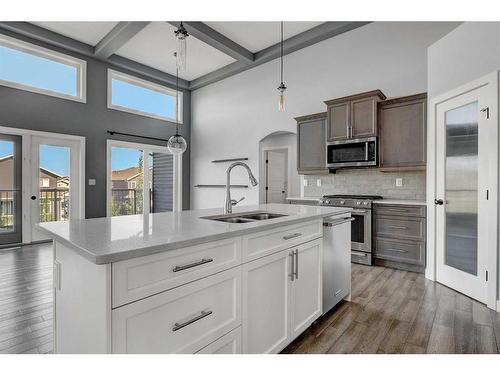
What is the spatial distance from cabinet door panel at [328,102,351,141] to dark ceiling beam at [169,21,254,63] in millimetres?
2198

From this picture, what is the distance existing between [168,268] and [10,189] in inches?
200

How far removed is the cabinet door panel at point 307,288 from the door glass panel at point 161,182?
5.34m

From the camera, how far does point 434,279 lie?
3.11 m

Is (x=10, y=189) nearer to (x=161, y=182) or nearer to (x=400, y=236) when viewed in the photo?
(x=161, y=182)

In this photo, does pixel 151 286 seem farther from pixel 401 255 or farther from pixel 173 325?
pixel 401 255

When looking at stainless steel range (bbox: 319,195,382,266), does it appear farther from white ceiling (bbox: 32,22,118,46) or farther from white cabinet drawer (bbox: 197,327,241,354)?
white ceiling (bbox: 32,22,118,46)

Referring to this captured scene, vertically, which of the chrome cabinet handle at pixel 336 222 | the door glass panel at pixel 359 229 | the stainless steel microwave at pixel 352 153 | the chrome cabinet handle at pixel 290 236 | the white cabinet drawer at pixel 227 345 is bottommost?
the white cabinet drawer at pixel 227 345

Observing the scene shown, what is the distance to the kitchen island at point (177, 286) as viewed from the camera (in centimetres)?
98

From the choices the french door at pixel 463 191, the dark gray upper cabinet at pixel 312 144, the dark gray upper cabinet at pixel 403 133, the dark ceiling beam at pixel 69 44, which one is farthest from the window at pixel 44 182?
the french door at pixel 463 191

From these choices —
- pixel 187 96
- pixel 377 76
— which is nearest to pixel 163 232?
pixel 377 76

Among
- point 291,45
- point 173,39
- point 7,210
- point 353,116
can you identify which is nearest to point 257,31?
point 291,45

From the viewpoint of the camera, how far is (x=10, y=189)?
460 centimetres

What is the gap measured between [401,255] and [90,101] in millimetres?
5931

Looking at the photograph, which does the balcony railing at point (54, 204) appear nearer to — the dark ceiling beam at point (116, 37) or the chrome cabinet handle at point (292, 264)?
the dark ceiling beam at point (116, 37)
